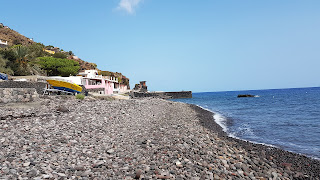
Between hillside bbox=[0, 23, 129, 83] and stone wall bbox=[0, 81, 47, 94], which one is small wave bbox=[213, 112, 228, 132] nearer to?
stone wall bbox=[0, 81, 47, 94]

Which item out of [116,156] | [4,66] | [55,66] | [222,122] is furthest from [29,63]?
[116,156]

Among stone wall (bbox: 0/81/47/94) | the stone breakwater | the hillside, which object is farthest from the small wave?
the hillside

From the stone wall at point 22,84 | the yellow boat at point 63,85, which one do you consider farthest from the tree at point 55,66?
the stone wall at point 22,84

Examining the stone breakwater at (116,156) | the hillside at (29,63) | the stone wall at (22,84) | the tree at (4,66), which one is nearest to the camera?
the stone breakwater at (116,156)

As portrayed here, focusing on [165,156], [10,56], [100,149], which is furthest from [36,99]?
[10,56]

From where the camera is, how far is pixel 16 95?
15836 mm

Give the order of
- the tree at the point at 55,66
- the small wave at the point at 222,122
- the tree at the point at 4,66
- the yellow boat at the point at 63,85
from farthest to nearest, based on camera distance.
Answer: the tree at the point at 55,66 → the tree at the point at 4,66 → the yellow boat at the point at 63,85 → the small wave at the point at 222,122

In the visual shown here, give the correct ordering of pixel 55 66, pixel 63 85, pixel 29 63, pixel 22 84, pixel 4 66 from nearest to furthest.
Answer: pixel 22 84 < pixel 63 85 < pixel 4 66 < pixel 29 63 < pixel 55 66

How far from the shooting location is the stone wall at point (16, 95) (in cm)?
1541

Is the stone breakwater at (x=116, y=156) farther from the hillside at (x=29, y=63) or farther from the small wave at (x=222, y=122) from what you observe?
the hillside at (x=29, y=63)

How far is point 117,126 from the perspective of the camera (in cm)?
1160

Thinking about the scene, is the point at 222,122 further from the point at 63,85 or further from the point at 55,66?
the point at 55,66

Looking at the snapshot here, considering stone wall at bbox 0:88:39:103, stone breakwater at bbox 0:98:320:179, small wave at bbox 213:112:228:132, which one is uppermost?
stone wall at bbox 0:88:39:103

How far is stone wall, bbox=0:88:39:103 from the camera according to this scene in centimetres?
1541
